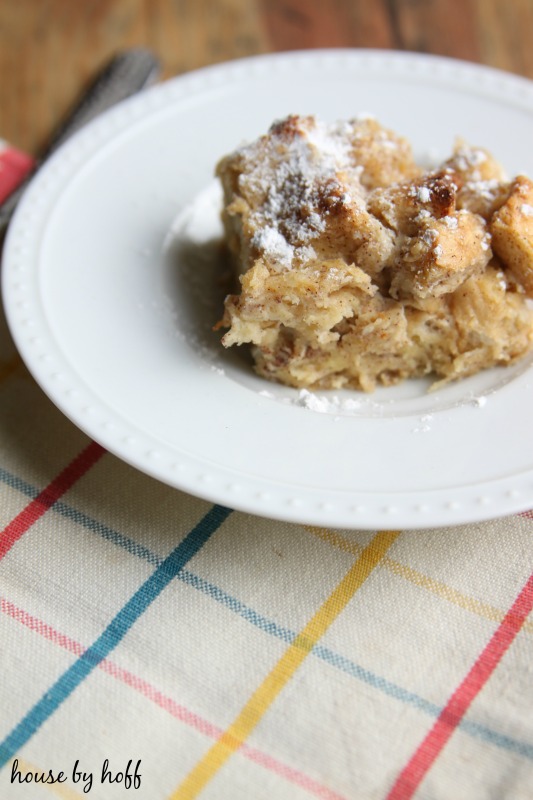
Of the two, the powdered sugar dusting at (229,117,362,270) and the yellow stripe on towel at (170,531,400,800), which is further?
the powdered sugar dusting at (229,117,362,270)

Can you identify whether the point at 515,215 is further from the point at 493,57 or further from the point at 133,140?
the point at 493,57

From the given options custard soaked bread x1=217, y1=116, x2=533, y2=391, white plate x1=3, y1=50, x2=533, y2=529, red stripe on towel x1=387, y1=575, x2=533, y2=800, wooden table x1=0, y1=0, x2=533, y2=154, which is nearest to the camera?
red stripe on towel x1=387, y1=575, x2=533, y2=800

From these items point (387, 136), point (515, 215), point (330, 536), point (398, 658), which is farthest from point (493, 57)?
point (398, 658)

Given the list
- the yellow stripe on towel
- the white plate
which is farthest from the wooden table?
the yellow stripe on towel

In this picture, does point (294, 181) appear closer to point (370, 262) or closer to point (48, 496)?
point (370, 262)

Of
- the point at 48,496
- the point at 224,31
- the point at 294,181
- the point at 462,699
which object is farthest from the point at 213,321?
the point at 224,31

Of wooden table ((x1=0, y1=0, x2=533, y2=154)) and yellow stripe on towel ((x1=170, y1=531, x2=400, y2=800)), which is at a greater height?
wooden table ((x1=0, y1=0, x2=533, y2=154))

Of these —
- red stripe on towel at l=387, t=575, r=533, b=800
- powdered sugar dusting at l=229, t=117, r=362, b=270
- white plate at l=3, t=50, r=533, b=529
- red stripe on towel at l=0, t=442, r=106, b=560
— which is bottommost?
red stripe on towel at l=387, t=575, r=533, b=800

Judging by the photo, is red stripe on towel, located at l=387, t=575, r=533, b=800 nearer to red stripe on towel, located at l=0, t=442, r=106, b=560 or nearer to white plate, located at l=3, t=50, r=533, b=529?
white plate, located at l=3, t=50, r=533, b=529
